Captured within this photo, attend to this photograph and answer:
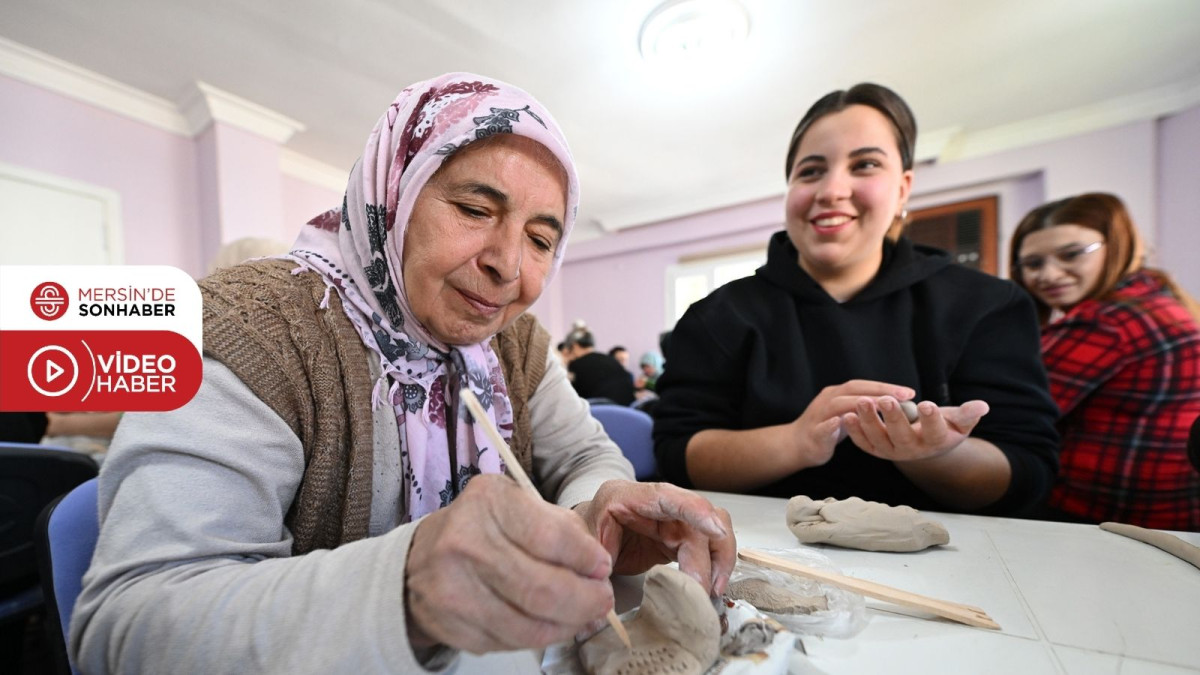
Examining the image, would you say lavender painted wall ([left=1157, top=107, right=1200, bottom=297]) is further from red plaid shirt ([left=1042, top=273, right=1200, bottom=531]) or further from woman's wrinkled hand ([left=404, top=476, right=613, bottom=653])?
woman's wrinkled hand ([left=404, top=476, right=613, bottom=653])

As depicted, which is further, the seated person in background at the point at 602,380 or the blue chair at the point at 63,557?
the seated person in background at the point at 602,380

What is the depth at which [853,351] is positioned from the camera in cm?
121

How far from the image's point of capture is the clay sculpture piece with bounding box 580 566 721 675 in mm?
486

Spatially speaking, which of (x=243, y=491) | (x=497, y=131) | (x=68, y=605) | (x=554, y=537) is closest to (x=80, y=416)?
(x=68, y=605)

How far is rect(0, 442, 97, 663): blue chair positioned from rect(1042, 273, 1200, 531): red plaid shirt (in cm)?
263

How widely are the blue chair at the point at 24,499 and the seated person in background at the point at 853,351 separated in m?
1.50

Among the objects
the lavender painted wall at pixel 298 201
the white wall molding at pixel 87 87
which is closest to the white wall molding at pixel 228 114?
the white wall molding at pixel 87 87

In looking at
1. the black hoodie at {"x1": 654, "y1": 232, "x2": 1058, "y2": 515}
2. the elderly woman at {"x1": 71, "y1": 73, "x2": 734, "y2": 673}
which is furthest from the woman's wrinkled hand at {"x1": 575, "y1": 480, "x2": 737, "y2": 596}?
the black hoodie at {"x1": 654, "y1": 232, "x2": 1058, "y2": 515}

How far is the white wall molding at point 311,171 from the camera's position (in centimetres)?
439

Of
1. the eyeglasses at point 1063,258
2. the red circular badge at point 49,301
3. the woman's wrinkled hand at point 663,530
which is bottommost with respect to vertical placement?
the woman's wrinkled hand at point 663,530

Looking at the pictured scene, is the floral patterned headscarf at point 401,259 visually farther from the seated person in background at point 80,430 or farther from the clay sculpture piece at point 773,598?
the seated person in background at point 80,430

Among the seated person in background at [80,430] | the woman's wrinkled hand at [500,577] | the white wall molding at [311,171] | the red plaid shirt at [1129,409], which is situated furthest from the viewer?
the white wall molding at [311,171]

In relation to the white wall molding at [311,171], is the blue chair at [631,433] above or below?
below

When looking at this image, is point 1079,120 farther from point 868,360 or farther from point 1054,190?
point 868,360
